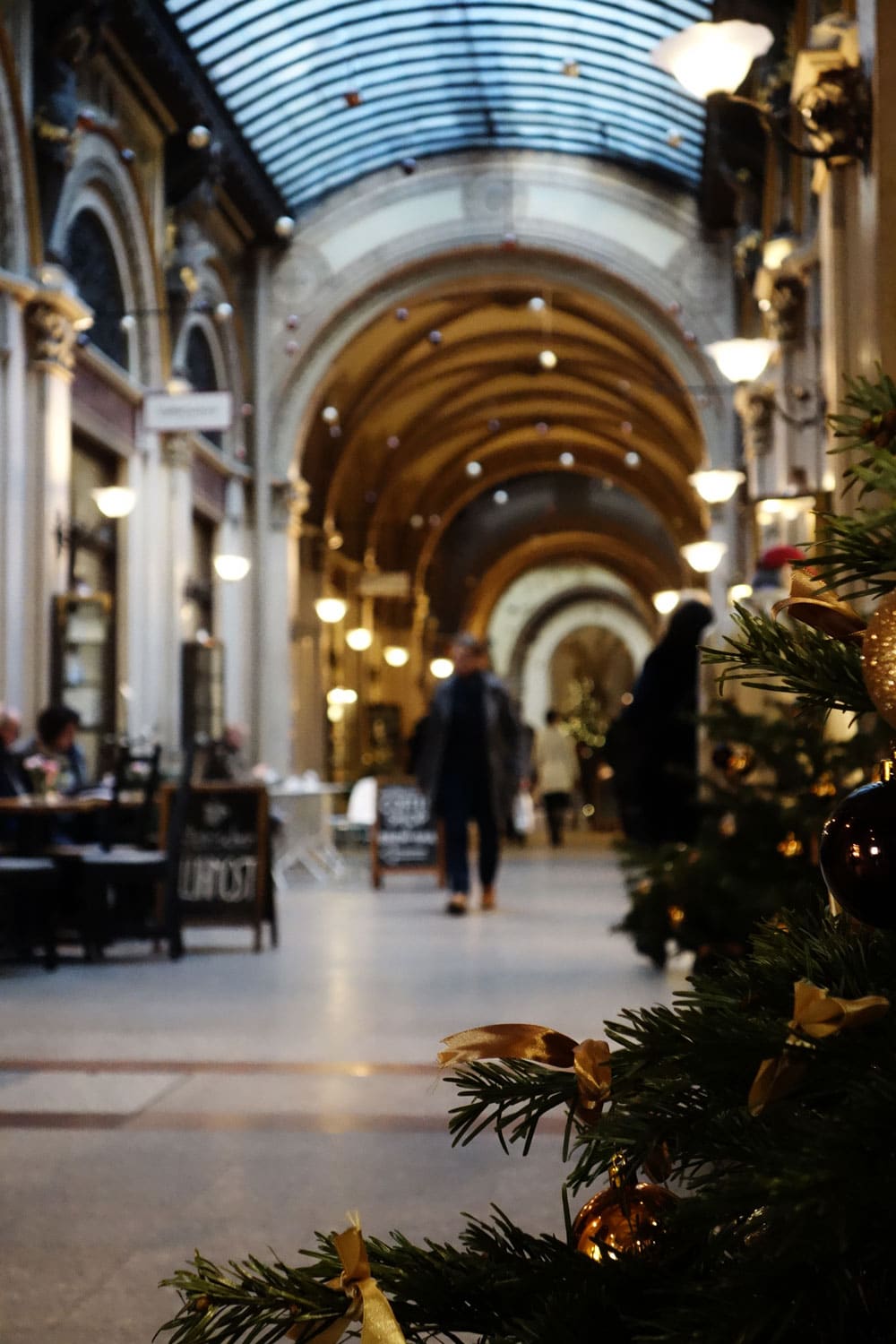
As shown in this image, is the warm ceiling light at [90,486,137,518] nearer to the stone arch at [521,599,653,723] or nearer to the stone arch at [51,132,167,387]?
the stone arch at [51,132,167,387]

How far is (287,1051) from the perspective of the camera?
15.3 ft

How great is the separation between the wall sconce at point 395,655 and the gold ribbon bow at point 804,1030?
26898 millimetres

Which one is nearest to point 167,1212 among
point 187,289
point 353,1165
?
point 353,1165

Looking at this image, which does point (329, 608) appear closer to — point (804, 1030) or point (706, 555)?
point (706, 555)

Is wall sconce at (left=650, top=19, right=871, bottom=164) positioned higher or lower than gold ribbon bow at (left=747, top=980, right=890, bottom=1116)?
higher

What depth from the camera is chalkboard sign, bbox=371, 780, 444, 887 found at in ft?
40.9

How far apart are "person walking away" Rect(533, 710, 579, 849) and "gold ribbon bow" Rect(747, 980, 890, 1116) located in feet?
62.6

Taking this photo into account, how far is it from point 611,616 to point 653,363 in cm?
2400

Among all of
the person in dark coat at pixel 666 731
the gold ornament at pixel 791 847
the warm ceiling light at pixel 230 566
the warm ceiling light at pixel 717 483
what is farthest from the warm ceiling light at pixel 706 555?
the gold ornament at pixel 791 847

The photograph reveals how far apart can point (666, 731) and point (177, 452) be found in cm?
943

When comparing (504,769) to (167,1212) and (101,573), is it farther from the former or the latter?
(167,1212)

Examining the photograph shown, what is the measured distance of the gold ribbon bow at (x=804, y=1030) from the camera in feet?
3.08

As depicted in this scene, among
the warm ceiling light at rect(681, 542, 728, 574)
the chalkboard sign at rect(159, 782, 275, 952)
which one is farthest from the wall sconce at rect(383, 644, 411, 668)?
the chalkboard sign at rect(159, 782, 275, 952)

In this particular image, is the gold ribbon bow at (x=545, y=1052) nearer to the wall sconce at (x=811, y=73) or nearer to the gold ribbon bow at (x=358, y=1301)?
the gold ribbon bow at (x=358, y=1301)
